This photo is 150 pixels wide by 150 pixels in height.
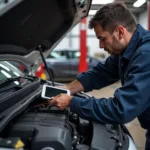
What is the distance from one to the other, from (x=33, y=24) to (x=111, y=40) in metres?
0.64

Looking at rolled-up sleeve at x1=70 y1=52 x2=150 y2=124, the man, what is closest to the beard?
the man

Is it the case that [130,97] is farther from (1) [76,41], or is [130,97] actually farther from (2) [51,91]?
(1) [76,41]

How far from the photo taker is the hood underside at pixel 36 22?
181cm

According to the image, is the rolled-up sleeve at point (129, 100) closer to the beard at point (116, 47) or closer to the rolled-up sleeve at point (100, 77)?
the beard at point (116, 47)

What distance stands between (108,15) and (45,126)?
74cm

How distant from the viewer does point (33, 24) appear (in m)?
2.24

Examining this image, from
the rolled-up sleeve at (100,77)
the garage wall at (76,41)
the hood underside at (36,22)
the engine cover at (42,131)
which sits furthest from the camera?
the garage wall at (76,41)

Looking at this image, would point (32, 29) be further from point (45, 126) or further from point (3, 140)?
point (3, 140)

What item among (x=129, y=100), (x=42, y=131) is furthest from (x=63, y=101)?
(x=129, y=100)

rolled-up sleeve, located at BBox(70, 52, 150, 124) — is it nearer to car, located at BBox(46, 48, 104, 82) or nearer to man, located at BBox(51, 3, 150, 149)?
man, located at BBox(51, 3, 150, 149)

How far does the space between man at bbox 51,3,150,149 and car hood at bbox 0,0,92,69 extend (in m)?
0.38

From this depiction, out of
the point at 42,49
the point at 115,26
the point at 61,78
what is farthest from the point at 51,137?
the point at 61,78

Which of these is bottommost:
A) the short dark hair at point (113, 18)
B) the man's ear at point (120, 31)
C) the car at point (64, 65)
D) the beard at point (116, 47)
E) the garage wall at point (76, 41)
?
the car at point (64, 65)

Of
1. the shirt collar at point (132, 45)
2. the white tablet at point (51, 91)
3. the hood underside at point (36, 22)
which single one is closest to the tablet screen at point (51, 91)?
the white tablet at point (51, 91)
